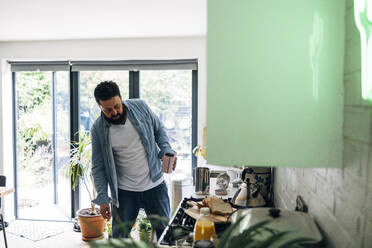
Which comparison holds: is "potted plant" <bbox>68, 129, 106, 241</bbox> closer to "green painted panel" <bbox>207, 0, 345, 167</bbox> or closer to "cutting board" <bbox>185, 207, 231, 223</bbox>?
"cutting board" <bbox>185, 207, 231, 223</bbox>

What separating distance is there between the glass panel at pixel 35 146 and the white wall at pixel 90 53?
16 cm

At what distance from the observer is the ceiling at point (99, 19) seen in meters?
2.94

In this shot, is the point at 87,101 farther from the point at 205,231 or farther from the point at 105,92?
the point at 205,231

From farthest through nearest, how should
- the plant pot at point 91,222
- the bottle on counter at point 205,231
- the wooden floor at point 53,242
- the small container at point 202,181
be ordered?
the plant pot at point 91,222 → the wooden floor at point 53,242 → the small container at point 202,181 → the bottle on counter at point 205,231

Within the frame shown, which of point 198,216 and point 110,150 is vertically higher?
point 110,150

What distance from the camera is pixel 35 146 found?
193 inches

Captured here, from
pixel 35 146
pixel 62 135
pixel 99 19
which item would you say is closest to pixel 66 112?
pixel 62 135

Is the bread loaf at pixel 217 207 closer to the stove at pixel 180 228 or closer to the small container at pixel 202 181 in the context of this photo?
the stove at pixel 180 228

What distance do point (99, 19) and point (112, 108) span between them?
158cm

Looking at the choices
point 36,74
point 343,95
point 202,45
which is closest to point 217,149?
point 343,95

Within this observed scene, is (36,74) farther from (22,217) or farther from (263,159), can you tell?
(263,159)

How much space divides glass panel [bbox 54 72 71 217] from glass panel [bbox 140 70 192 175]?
44.0 inches

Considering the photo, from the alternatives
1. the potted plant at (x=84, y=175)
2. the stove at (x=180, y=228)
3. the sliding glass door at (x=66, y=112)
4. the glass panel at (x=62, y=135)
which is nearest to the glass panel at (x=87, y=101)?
the sliding glass door at (x=66, y=112)

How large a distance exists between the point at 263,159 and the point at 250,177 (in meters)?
0.89
